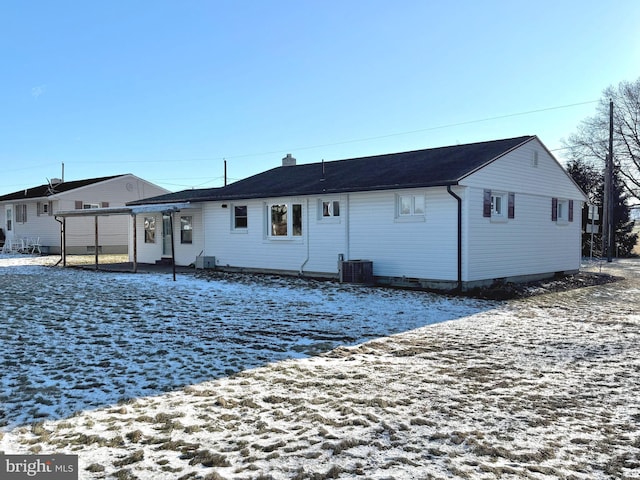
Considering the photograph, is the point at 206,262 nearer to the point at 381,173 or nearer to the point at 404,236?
the point at 381,173

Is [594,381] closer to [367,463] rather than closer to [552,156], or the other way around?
[367,463]

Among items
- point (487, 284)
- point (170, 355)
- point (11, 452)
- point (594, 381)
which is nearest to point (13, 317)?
point (170, 355)

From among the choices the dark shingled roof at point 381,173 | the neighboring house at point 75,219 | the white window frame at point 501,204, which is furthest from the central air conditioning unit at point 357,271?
the neighboring house at point 75,219

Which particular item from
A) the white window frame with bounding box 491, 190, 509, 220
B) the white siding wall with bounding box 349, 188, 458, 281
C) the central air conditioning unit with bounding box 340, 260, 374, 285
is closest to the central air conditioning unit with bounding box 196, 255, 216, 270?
the white siding wall with bounding box 349, 188, 458, 281

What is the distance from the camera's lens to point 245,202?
18562 mm

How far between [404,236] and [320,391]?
965 cm

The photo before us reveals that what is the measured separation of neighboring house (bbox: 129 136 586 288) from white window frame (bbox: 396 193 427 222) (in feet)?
0.09

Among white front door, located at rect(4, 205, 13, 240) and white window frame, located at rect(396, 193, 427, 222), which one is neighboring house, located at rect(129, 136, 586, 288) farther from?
white front door, located at rect(4, 205, 13, 240)

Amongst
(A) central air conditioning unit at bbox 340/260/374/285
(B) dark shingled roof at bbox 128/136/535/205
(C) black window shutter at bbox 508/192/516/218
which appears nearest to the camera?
(B) dark shingled roof at bbox 128/136/535/205

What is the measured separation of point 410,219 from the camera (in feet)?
47.3

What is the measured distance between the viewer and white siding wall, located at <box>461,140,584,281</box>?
13.9 meters

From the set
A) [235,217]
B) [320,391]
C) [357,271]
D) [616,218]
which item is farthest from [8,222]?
[616,218]

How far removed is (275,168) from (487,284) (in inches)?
481

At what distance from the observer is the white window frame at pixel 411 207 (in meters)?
14.3
